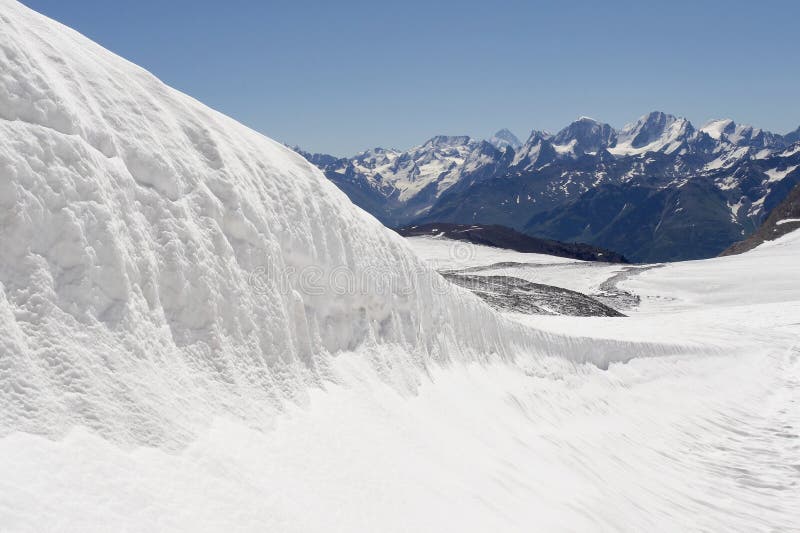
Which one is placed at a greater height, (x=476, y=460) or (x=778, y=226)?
(x=778, y=226)

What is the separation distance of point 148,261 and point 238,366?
1.77 m

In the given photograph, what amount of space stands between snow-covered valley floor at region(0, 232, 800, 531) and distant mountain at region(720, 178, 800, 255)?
85.0 m

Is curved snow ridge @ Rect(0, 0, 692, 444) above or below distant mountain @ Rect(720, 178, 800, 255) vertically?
below

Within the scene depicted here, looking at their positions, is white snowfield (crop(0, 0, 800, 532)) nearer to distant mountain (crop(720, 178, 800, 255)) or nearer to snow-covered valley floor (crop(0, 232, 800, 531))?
snow-covered valley floor (crop(0, 232, 800, 531))

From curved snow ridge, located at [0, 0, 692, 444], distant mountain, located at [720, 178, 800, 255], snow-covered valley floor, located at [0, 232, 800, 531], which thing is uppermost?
distant mountain, located at [720, 178, 800, 255]

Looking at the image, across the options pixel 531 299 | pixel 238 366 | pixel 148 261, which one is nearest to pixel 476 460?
pixel 238 366

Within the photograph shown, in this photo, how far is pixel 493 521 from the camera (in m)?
7.73

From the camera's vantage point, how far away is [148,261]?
22.5ft

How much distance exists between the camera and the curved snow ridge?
17.6 ft

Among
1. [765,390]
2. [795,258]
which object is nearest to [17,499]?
[765,390]

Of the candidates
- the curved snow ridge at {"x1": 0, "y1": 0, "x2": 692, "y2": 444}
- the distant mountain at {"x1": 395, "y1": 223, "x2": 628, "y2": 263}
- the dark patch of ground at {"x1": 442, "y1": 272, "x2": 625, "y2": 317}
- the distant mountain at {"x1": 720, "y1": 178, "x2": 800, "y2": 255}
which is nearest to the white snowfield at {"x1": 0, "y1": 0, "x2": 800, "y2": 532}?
the curved snow ridge at {"x1": 0, "y1": 0, "x2": 692, "y2": 444}

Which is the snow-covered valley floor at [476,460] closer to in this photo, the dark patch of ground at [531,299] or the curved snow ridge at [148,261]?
the curved snow ridge at [148,261]

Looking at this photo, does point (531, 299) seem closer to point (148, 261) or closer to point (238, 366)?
point (238, 366)

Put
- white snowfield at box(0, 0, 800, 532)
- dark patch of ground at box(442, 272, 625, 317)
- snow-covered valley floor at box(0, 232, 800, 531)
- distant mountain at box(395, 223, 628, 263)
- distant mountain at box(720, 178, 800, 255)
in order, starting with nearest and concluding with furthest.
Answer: snow-covered valley floor at box(0, 232, 800, 531) < white snowfield at box(0, 0, 800, 532) < dark patch of ground at box(442, 272, 625, 317) < distant mountain at box(720, 178, 800, 255) < distant mountain at box(395, 223, 628, 263)
